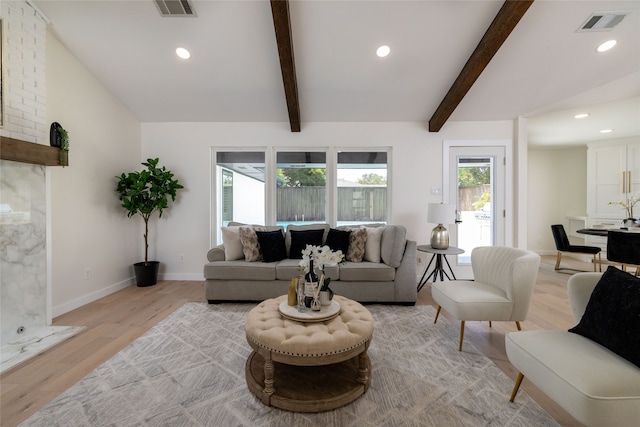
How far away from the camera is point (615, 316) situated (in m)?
1.36

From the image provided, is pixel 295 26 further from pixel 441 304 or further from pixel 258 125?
pixel 441 304

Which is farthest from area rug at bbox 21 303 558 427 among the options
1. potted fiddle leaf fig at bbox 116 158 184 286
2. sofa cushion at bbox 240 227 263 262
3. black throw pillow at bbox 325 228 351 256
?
potted fiddle leaf fig at bbox 116 158 184 286

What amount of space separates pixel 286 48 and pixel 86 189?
3.03 m

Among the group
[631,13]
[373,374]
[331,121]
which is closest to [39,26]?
[331,121]

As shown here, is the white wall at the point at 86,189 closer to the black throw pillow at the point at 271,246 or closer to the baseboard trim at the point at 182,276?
the baseboard trim at the point at 182,276

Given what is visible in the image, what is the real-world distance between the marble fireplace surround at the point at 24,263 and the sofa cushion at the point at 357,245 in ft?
9.67

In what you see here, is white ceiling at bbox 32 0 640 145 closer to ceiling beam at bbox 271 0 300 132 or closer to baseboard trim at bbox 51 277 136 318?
ceiling beam at bbox 271 0 300 132

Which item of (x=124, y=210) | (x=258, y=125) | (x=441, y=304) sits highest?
(x=258, y=125)

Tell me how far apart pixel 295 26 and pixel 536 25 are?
250cm

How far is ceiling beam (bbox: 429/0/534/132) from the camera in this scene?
8.18ft

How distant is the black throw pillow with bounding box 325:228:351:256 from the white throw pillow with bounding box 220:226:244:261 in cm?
118

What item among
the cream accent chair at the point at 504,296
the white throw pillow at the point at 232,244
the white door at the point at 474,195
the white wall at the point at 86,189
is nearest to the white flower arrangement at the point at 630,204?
the white door at the point at 474,195

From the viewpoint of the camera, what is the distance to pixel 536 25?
2775mm

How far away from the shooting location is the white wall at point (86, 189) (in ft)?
9.93
